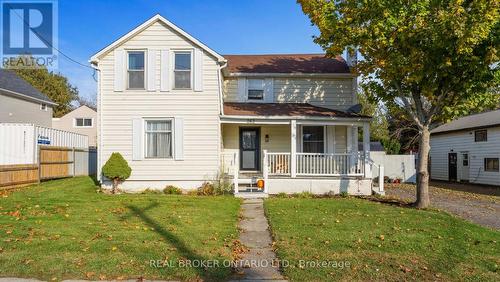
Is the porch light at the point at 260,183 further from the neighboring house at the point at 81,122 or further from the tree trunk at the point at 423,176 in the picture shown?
the neighboring house at the point at 81,122

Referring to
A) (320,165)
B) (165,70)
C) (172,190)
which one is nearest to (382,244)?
(320,165)

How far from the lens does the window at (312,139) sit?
16.5 metres

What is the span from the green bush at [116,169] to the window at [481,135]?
1977 centimetres

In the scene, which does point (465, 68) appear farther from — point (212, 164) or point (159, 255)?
point (159, 255)

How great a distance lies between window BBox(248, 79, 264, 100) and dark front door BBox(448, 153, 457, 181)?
15683 millimetres

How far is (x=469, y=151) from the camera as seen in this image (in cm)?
2350

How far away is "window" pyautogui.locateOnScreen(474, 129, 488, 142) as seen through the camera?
22094 millimetres

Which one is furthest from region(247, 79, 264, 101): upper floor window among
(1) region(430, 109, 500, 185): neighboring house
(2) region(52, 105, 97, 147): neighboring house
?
(2) region(52, 105, 97, 147): neighboring house

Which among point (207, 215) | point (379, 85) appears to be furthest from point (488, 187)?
point (207, 215)

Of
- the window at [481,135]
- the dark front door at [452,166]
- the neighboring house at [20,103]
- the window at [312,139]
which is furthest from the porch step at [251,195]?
the neighboring house at [20,103]

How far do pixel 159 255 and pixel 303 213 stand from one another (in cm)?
495

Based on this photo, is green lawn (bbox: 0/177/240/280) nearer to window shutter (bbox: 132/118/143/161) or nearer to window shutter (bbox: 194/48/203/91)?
window shutter (bbox: 132/118/143/161)

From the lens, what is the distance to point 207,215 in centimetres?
980

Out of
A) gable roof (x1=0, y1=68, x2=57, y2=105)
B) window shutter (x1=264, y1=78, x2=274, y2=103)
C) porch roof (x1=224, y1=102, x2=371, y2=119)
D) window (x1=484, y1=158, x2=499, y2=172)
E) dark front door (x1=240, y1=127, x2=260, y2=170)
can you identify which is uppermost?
gable roof (x1=0, y1=68, x2=57, y2=105)
